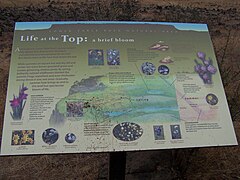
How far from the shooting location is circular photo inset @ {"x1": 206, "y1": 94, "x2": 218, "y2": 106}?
2.38 metres

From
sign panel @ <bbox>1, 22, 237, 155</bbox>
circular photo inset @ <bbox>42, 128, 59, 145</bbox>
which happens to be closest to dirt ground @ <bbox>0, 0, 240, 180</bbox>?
sign panel @ <bbox>1, 22, 237, 155</bbox>

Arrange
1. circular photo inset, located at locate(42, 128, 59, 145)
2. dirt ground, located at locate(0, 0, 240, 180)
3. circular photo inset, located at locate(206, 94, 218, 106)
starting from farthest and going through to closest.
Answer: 1. dirt ground, located at locate(0, 0, 240, 180)
2. circular photo inset, located at locate(206, 94, 218, 106)
3. circular photo inset, located at locate(42, 128, 59, 145)

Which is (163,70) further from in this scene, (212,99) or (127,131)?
(127,131)

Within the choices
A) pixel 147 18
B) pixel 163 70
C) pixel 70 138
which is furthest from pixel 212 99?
pixel 147 18

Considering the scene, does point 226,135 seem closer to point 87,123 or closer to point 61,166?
point 87,123

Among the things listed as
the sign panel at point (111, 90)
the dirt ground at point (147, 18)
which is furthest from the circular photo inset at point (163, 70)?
the dirt ground at point (147, 18)

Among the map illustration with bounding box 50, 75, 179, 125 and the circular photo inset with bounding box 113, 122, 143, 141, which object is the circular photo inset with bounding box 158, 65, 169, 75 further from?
the circular photo inset with bounding box 113, 122, 143, 141

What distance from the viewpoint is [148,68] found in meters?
2.44

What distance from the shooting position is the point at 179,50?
2.56 metres

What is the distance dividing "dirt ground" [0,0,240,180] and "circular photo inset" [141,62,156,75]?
39.5 inches

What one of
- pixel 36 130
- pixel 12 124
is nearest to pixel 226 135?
pixel 36 130

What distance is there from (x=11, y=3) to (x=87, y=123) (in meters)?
4.84

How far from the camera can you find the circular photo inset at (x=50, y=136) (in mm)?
2117

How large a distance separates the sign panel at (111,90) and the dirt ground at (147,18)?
93 centimetres
